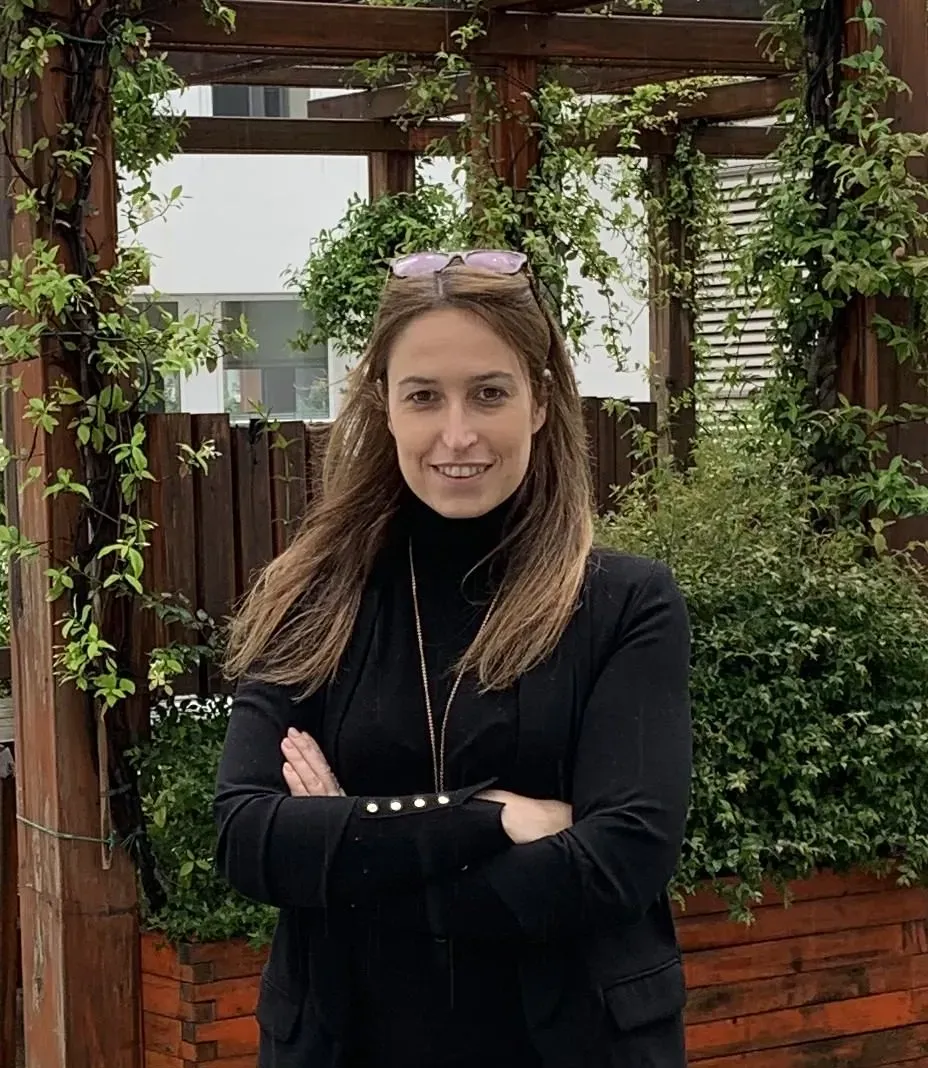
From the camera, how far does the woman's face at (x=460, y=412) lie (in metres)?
1.88

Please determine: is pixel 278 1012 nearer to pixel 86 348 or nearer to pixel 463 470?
pixel 463 470

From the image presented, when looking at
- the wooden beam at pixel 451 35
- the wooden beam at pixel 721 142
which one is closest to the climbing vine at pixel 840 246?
the wooden beam at pixel 451 35

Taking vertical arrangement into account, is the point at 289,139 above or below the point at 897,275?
above

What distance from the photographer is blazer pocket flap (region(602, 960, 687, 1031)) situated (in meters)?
1.79

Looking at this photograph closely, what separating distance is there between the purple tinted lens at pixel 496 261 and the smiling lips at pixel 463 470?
0.76ft

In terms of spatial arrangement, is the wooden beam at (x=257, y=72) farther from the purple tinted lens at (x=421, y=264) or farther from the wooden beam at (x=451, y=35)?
the purple tinted lens at (x=421, y=264)

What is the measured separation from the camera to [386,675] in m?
1.90

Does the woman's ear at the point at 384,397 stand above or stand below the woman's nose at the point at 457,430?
above

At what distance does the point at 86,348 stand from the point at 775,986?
2.03m

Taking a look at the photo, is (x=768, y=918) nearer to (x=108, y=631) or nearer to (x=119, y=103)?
(x=108, y=631)

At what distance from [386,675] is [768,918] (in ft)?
6.54

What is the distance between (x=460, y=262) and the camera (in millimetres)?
1931

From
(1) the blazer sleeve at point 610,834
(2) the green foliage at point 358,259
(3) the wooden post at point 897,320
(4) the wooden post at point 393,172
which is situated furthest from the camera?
(4) the wooden post at point 393,172

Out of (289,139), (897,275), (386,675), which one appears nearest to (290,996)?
(386,675)
